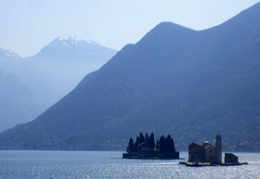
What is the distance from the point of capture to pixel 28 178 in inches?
6294

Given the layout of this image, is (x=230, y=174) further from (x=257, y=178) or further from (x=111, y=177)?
(x=111, y=177)

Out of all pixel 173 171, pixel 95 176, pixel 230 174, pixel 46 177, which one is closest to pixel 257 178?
pixel 230 174

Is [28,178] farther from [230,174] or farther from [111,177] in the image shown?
[230,174]

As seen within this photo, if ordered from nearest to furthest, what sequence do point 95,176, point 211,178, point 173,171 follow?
point 211,178, point 95,176, point 173,171

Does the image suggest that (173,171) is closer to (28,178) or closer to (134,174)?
(134,174)

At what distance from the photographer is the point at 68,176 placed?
168 metres

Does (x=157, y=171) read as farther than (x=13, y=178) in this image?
Yes

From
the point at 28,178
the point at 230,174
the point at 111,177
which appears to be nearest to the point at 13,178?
the point at 28,178

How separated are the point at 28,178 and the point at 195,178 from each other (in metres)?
43.9

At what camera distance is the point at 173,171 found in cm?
18062

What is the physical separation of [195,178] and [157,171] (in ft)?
86.3

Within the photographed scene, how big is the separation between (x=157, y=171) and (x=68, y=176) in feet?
96.5

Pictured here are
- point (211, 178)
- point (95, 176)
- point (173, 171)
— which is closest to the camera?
point (211, 178)

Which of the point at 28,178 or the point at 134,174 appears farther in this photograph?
the point at 134,174
